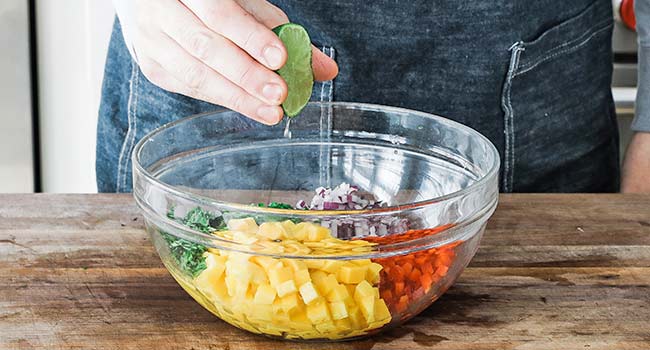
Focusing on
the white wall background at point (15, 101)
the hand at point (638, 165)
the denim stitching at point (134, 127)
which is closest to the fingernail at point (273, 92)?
the denim stitching at point (134, 127)

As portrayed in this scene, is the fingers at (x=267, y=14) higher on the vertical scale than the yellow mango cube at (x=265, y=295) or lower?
higher

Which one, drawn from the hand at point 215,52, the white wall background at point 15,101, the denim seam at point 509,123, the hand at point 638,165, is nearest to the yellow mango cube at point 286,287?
the hand at point 215,52

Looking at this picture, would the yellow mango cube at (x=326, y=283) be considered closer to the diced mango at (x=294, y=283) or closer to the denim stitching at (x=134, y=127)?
the diced mango at (x=294, y=283)

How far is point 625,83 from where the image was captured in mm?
2188

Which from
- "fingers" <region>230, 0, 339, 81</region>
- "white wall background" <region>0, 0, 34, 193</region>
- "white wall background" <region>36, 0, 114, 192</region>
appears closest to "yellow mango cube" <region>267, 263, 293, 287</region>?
"fingers" <region>230, 0, 339, 81</region>

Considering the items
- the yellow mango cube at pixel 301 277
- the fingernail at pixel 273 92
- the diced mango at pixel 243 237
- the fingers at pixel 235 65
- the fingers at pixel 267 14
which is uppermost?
the fingers at pixel 267 14

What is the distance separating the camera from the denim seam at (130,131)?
147cm

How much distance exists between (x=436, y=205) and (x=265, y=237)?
16cm

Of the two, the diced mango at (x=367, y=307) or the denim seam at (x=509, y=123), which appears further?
the denim seam at (x=509, y=123)

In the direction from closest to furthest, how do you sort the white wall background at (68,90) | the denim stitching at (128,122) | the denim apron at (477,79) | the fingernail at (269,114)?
the fingernail at (269,114) < the denim apron at (477,79) < the denim stitching at (128,122) < the white wall background at (68,90)

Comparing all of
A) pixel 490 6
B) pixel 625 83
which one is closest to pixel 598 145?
pixel 490 6

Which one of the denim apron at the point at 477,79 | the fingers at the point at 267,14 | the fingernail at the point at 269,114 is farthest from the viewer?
the denim apron at the point at 477,79

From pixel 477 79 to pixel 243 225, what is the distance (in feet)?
2.19

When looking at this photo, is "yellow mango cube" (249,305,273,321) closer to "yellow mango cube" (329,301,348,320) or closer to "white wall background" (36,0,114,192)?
"yellow mango cube" (329,301,348,320)
